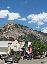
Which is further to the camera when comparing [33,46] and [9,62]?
[33,46]

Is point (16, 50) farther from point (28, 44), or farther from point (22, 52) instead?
point (28, 44)

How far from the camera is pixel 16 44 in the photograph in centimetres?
14212

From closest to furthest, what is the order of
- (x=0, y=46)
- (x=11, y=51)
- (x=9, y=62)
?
(x=9, y=62)
(x=11, y=51)
(x=0, y=46)

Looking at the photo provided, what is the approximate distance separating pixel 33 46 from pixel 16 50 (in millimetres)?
8367

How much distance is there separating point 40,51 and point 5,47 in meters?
16.9

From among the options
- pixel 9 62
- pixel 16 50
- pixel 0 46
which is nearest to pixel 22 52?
pixel 16 50

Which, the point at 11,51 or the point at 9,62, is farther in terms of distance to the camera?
the point at 11,51

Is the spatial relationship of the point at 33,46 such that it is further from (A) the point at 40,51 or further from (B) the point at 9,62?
(B) the point at 9,62

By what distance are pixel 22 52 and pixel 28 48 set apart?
8.00 metres

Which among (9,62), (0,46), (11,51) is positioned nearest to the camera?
(9,62)

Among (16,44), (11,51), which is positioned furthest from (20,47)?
(11,51)

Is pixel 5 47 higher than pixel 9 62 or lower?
higher

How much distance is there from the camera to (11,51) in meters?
128

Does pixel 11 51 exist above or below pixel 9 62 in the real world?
above
